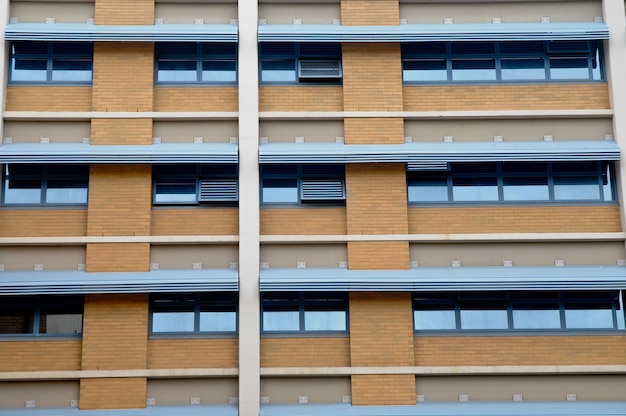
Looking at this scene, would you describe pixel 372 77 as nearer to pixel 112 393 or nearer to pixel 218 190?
pixel 218 190

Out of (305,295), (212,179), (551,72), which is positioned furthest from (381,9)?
(305,295)

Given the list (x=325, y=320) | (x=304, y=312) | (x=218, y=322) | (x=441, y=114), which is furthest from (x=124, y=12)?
(x=325, y=320)

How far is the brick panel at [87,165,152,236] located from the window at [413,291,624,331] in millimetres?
6042

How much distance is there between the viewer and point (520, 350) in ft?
49.4

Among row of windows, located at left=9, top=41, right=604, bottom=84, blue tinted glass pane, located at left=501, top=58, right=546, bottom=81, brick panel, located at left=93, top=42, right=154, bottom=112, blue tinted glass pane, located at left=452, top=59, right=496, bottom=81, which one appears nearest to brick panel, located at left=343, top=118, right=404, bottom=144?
row of windows, located at left=9, top=41, right=604, bottom=84

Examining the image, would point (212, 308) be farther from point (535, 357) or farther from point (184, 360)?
point (535, 357)

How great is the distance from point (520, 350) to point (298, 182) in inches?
230

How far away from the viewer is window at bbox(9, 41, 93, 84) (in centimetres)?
1620

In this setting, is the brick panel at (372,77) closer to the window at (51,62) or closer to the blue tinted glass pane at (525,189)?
the blue tinted glass pane at (525,189)

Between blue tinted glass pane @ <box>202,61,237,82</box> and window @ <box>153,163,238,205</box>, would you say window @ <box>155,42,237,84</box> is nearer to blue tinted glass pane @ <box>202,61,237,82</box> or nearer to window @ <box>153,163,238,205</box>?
blue tinted glass pane @ <box>202,61,237,82</box>

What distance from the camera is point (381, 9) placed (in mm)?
16359

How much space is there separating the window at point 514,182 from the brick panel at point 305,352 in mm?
3557

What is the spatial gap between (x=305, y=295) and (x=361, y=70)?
509cm

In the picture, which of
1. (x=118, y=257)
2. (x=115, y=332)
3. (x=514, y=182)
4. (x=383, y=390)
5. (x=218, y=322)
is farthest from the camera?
(x=514, y=182)
